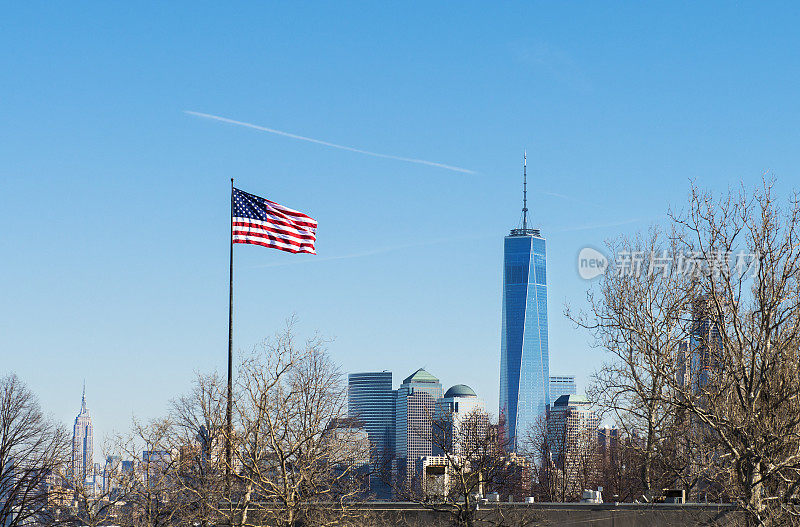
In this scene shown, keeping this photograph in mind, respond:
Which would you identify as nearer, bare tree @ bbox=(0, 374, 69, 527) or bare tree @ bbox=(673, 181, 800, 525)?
bare tree @ bbox=(673, 181, 800, 525)

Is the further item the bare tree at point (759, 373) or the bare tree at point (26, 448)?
the bare tree at point (26, 448)

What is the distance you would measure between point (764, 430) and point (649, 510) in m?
13.6

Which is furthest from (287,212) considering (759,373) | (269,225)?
(759,373)

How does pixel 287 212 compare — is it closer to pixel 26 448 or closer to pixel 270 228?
pixel 270 228

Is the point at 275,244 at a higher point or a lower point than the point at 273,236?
lower

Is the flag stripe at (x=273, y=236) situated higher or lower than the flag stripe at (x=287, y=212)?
lower

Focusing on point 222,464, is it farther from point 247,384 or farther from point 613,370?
point 613,370

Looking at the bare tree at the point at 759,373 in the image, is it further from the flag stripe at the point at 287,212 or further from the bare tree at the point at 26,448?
→ the bare tree at the point at 26,448

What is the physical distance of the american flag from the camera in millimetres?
31578

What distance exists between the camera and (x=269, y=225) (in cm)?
3234

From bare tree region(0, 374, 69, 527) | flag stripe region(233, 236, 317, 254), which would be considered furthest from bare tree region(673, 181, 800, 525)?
bare tree region(0, 374, 69, 527)

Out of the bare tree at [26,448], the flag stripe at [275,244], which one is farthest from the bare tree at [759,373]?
the bare tree at [26,448]

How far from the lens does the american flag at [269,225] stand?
3158 centimetres

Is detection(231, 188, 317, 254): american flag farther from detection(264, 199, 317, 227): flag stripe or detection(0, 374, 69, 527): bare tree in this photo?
detection(0, 374, 69, 527): bare tree
